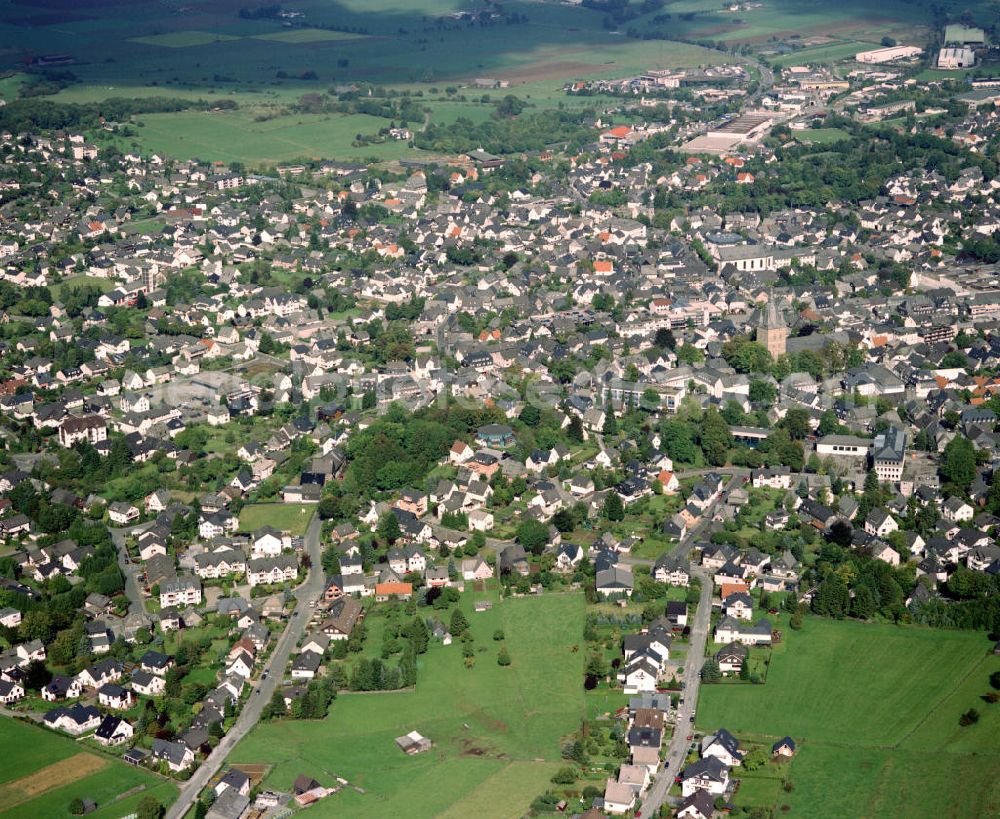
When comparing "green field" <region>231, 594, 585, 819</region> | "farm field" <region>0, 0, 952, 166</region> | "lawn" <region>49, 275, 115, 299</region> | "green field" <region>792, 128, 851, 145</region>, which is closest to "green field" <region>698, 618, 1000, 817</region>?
"green field" <region>231, 594, 585, 819</region>

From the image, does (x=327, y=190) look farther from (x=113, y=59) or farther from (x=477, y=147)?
(x=113, y=59)

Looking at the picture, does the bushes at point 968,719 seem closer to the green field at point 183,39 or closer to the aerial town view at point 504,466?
the aerial town view at point 504,466

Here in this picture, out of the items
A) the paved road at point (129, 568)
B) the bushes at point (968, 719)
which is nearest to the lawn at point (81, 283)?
the paved road at point (129, 568)

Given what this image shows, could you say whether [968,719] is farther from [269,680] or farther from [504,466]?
[504,466]

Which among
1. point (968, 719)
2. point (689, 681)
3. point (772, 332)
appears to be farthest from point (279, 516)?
point (772, 332)

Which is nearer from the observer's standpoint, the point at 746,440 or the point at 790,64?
the point at 746,440

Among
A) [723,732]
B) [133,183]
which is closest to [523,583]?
[723,732]
